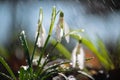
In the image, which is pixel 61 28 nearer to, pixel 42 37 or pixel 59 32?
pixel 59 32

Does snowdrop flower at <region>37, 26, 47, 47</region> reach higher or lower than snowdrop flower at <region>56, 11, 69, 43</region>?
lower

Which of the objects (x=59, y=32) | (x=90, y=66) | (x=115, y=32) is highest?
(x=59, y=32)

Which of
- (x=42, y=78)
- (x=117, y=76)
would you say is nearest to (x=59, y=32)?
(x=42, y=78)

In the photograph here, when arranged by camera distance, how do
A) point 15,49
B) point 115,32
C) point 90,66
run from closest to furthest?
1. point 90,66
2. point 115,32
3. point 15,49

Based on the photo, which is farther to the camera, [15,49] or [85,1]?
[85,1]

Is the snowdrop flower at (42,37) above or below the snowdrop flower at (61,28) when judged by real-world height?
below

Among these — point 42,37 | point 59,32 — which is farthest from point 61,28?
point 42,37

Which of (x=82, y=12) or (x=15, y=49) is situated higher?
(x=82, y=12)

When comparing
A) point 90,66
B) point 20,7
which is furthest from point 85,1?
point 90,66

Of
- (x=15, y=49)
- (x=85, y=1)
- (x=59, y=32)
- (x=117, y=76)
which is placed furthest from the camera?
(x=85, y=1)

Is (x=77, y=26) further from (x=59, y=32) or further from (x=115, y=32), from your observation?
(x=59, y=32)
